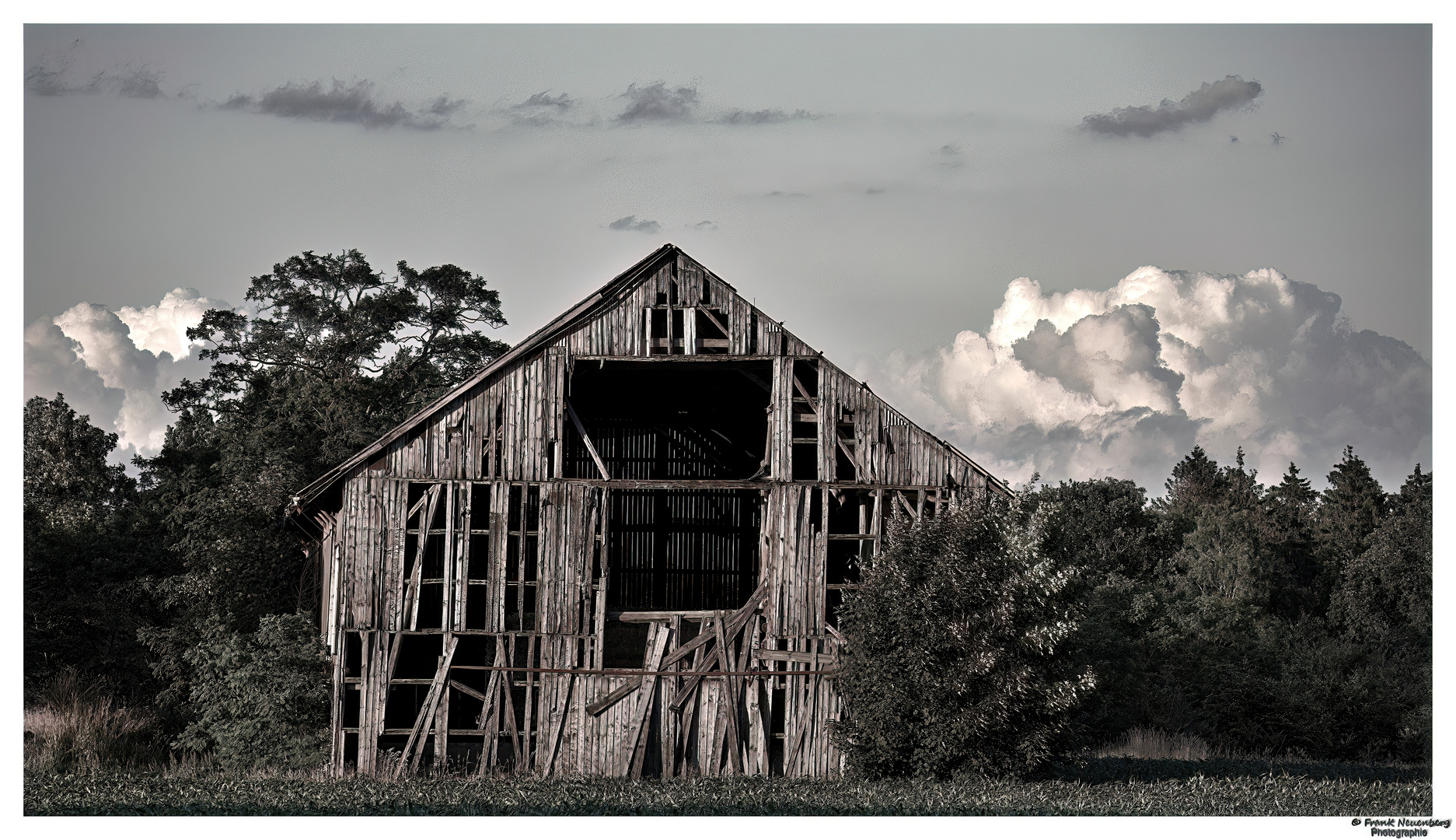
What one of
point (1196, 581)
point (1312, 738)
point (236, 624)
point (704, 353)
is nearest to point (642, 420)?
point (704, 353)

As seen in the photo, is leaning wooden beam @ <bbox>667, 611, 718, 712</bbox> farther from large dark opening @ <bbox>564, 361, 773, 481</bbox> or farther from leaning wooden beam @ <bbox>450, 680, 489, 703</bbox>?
large dark opening @ <bbox>564, 361, 773, 481</bbox>

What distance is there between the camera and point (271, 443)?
37.5 metres

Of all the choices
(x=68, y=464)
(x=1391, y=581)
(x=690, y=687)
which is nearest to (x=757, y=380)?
(x=690, y=687)

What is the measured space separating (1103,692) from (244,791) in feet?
67.6

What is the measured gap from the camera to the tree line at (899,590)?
22.3 meters

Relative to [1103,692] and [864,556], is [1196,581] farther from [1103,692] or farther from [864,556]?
[864,556]

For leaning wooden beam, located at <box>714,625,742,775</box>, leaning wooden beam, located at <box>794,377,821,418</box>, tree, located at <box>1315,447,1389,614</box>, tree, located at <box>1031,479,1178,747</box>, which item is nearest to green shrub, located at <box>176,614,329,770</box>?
leaning wooden beam, located at <box>714,625,742,775</box>

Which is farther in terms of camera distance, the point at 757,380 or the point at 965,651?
the point at 757,380

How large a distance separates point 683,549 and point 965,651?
1309 centimetres

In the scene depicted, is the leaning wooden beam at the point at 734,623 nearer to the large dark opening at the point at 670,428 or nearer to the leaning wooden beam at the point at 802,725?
the leaning wooden beam at the point at 802,725

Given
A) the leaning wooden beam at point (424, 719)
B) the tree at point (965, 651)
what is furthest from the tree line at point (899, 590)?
the leaning wooden beam at point (424, 719)

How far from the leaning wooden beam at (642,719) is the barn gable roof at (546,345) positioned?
221 inches

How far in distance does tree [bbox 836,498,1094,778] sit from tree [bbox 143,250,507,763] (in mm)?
10722

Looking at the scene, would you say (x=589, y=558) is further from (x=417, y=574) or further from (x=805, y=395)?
(x=805, y=395)
